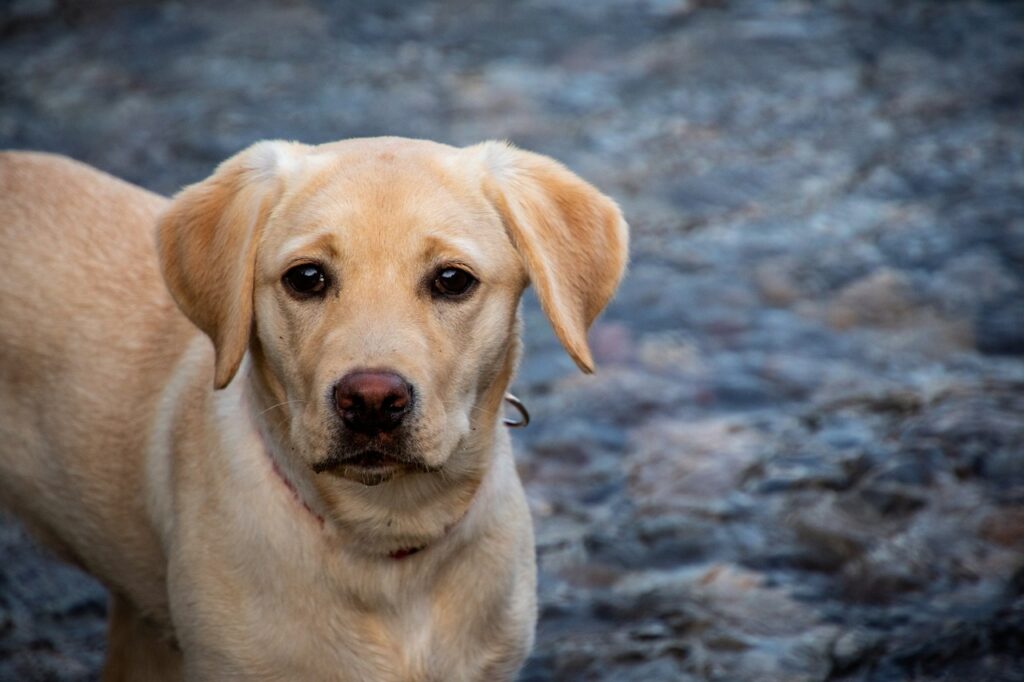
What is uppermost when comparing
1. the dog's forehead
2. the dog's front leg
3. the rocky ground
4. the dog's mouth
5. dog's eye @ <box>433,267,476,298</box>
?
the dog's forehead

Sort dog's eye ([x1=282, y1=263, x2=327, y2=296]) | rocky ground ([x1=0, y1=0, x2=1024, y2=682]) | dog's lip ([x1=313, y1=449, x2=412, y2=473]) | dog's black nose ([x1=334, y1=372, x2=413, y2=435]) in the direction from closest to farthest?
dog's black nose ([x1=334, y1=372, x2=413, y2=435])
dog's lip ([x1=313, y1=449, x2=412, y2=473])
dog's eye ([x1=282, y1=263, x2=327, y2=296])
rocky ground ([x1=0, y1=0, x2=1024, y2=682])

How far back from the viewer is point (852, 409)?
6531 mm

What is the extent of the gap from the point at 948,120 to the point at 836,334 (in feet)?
8.56

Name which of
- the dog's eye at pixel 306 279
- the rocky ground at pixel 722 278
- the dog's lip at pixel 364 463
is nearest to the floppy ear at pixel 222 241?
the dog's eye at pixel 306 279

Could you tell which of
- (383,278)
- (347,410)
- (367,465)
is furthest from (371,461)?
(383,278)

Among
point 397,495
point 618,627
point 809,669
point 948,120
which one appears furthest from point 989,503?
point 948,120

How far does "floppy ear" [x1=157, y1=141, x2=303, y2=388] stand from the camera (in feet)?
11.5

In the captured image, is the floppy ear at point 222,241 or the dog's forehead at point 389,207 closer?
the dog's forehead at point 389,207

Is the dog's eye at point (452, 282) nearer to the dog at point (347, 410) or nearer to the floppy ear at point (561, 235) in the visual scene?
the dog at point (347, 410)

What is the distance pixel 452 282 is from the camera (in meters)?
3.46

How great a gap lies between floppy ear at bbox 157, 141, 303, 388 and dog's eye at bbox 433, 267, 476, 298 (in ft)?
1.48

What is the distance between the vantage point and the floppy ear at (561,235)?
3602 millimetres

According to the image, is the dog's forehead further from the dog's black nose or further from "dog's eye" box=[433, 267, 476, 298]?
the dog's black nose

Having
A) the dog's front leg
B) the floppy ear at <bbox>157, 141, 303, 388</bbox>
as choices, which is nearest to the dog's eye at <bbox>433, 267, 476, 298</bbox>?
the floppy ear at <bbox>157, 141, 303, 388</bbox>
